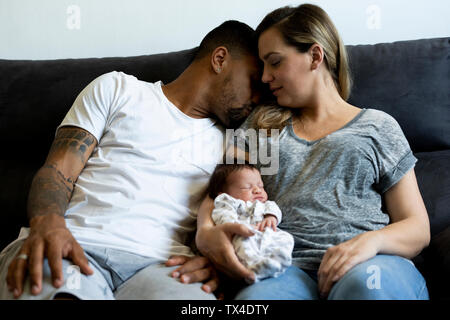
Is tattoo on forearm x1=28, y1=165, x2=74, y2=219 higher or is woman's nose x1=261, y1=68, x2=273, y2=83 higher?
woman's nose x1=261, y1=68, x2=273, y2=83

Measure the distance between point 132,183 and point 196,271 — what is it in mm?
342

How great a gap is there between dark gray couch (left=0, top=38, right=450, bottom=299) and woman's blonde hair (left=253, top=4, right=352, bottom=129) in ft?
0.42

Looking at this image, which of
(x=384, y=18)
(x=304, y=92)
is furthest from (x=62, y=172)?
(x=384, y=18)

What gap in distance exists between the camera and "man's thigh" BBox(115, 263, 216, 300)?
1.12m

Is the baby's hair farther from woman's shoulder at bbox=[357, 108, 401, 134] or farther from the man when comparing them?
woman's shoulder at bbox=[357, 108, 401, 134]

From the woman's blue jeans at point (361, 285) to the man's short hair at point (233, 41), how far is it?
31.8 inches

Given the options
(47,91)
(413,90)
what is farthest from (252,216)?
(47,91)

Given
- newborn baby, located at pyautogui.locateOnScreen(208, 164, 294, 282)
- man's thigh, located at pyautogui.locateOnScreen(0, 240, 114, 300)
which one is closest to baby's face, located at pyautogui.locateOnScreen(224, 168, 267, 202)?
newborn baby, located at pyautogui.locateOnScreen(208, 164, 294, 282)

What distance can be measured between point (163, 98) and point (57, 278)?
719mm

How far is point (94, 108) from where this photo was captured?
1.48m

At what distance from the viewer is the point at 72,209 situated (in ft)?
4.44

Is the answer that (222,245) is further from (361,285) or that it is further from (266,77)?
(266,77)

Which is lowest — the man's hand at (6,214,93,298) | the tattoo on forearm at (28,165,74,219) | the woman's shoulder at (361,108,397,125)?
the man's hand at (6,214,93,298)
